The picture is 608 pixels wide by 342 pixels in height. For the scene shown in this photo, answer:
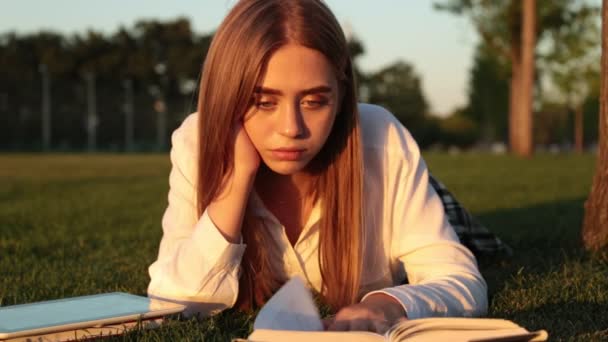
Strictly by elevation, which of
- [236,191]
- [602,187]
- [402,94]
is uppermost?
[236,191]

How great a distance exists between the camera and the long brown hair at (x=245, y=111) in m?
2.22

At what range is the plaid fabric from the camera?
3789 mm

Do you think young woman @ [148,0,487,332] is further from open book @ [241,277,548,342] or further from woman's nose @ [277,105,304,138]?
open book @ [241,277,548,342]

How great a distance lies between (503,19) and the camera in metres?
28.3

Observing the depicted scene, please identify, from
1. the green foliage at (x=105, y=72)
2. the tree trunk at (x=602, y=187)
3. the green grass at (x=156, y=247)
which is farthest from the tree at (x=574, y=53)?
the green foliage at (x=105, y=72)

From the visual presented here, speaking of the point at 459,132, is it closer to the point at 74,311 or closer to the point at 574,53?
the point at 574,53

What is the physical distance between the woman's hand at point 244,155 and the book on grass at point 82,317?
0.44m

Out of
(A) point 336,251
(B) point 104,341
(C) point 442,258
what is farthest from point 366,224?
(B) point 104,341

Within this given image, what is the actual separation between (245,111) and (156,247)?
282 cm

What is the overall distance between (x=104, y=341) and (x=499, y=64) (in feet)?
98.8

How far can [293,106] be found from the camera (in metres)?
2.17

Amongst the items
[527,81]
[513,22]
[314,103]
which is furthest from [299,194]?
[513,22]

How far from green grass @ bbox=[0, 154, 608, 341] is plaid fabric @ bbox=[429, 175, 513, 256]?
92 mm

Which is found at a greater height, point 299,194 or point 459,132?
point 299,194
